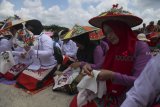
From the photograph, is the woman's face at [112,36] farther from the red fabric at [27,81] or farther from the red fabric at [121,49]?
the red fabric at [27,81]

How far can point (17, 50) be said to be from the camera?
577 cm

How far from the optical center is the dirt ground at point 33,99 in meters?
4.53

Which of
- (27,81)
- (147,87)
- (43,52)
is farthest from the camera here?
(27,81)

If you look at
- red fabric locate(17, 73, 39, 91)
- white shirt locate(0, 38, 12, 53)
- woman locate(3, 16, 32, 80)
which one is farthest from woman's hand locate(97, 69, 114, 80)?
white shirt locate(0, 38, 12, 53)

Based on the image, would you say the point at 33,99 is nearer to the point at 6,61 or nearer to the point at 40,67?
the point at 40,67

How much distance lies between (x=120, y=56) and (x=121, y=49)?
0.06 meters

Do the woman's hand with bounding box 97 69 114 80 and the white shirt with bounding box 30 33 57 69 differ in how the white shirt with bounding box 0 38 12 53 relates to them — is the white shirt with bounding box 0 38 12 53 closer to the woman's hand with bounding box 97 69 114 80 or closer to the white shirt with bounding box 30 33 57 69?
the white shirt with bounding box 30 33 57 69

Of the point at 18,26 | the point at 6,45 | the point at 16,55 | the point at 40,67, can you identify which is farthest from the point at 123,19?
the point at 6,45

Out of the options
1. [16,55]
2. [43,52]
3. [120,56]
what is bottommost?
[16,55]

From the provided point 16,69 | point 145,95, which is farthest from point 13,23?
point 145,95

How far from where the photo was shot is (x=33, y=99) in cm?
477

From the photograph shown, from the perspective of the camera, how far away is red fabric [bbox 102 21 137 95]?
2748mm

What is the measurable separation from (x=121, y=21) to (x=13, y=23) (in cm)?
303

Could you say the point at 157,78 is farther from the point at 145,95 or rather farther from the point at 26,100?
the point at 26,100
